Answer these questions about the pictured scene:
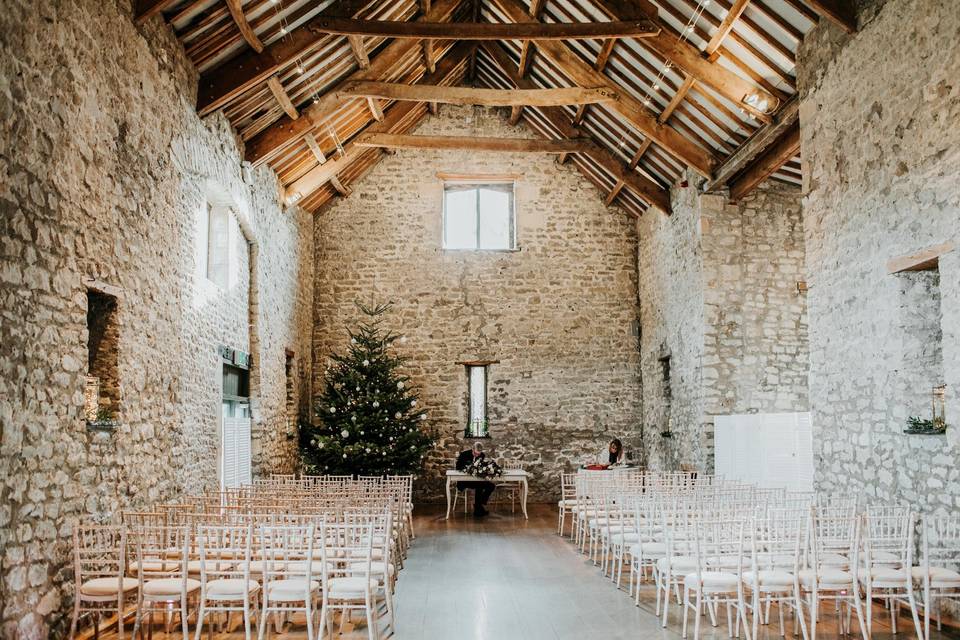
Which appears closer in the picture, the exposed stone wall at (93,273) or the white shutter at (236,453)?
the exposed stone wall at (93,273)

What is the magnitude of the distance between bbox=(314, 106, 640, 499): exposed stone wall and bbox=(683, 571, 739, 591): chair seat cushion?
9.17 metres

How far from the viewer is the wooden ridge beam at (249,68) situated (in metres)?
8.54

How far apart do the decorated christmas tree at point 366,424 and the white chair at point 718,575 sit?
23.2 feet

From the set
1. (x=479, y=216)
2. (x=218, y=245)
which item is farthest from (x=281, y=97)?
(x=479, y=216)

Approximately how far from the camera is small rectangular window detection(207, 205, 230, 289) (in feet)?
32.8

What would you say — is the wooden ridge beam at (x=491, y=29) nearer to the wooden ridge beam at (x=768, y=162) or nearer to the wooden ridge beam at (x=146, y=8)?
the wooden ridge beam at (x=768, y=162)

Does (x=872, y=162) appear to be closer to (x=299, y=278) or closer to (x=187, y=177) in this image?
(x=187, y=177)

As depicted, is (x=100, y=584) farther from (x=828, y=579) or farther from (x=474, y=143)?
(x=474, y=143)

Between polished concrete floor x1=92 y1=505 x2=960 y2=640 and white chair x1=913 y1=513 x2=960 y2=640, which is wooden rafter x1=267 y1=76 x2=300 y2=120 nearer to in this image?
polished concrete floor x1=92 y1=505 x2=960 y2=640

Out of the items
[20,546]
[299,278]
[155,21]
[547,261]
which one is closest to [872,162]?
[155,21]

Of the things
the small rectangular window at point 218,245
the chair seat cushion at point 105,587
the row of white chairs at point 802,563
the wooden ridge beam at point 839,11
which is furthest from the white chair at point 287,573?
the wooden ridge beam at point 839,11

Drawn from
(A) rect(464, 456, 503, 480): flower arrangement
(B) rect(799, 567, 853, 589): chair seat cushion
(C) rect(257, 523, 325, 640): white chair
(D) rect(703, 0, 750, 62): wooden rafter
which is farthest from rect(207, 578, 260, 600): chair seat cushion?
(A) rect(464, 456, 503, 480): flower arrangement

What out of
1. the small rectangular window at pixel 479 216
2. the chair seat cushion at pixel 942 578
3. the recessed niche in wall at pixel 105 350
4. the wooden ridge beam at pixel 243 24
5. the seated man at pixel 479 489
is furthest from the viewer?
the small rectangular window at pixel 479 216

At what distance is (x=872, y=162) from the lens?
6848 mm
